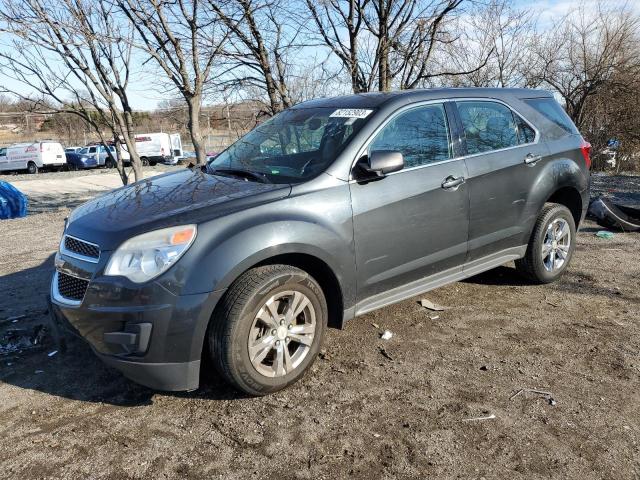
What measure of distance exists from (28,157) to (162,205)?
37259 millimetres

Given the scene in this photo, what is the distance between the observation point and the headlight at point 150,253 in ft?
9.06

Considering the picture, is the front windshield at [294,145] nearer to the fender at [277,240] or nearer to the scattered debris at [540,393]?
the fender at [277,240]

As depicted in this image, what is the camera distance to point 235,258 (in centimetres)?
287

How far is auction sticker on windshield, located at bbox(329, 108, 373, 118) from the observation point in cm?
372

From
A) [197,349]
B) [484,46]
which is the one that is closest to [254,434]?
[197,349]

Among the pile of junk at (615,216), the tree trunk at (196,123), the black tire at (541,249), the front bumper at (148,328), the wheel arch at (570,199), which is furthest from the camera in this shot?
the tree trunk at (196,123)

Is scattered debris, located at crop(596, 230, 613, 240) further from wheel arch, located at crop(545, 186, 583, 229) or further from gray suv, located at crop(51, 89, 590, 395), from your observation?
gray suv, located at crop(51, 89, 590, 395)

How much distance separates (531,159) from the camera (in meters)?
4.49

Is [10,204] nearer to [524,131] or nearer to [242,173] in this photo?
[242,173]

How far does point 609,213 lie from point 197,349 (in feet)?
21.6

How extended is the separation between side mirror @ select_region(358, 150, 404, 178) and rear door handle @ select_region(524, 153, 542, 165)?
1590 mm

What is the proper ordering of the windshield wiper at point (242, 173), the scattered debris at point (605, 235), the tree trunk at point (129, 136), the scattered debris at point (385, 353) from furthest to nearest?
the tree trunk at point (129, 136)
the scattered debris at point (605, 235)
the scattered debris at point (385, 353)
the windshield wiper at point (242, 173)

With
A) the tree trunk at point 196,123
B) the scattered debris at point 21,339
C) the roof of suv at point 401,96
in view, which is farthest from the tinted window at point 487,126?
the tree trunk at point 196,123

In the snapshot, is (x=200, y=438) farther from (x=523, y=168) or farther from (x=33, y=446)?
(x=523, y=168)
